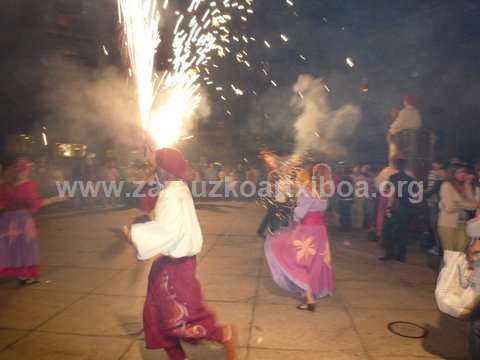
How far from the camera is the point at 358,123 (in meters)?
16.3

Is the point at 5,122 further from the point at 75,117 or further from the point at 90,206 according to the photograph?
the point at 90,206

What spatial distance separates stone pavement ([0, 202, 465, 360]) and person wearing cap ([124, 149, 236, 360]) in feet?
2.05

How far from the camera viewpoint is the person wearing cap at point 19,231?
17.7 feet

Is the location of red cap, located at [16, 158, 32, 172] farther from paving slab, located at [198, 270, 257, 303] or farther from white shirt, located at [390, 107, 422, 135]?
white shirt, located at [390, 107, 422, 135]

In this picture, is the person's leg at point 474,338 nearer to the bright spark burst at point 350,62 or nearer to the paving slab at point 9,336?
the paving slab at point 9,336

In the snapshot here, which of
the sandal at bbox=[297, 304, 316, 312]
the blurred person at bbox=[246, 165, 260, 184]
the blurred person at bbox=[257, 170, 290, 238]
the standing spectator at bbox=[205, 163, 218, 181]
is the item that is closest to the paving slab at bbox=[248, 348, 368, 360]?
the sandal at bbox=[297, 304, 316, 312]

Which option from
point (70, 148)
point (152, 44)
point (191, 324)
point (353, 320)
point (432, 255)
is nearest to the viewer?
point (191, 324)

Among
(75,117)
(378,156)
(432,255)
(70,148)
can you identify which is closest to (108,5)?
(75,117)

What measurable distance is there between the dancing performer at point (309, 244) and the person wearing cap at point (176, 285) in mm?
1883

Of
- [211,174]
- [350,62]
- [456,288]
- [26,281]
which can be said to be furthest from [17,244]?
[350,62]

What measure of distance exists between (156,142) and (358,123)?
29.1 feet

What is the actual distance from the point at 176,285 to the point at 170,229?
49cm

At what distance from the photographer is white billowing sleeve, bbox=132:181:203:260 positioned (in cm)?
296

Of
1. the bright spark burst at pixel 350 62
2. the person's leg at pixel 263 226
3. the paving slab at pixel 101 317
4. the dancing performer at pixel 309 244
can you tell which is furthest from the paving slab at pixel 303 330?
the bright spark burst at pixel 350 62
